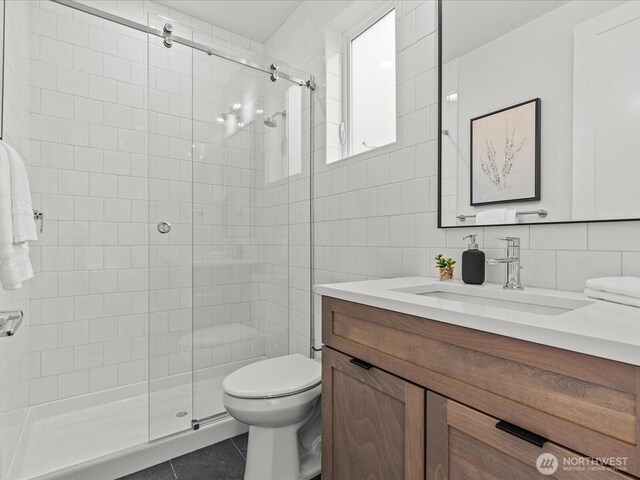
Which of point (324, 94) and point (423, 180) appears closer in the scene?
point (423, 180)

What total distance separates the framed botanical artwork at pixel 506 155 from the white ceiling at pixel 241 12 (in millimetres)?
1818

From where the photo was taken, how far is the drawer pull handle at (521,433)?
66cm

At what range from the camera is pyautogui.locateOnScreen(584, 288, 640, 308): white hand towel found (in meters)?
0.78

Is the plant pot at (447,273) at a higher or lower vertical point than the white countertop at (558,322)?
higher

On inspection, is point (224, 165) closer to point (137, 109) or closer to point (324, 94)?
point (324, 94)

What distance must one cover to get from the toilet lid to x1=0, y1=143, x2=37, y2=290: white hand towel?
2.92 ft

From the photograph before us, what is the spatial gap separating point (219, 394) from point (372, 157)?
5.05ft

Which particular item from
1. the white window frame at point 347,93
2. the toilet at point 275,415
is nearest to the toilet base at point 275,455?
the toilet at point 275,415

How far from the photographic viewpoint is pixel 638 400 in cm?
54

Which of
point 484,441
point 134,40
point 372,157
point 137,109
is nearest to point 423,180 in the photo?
point 372,157

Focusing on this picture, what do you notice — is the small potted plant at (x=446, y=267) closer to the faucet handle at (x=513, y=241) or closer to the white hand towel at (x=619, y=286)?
the faucet handle at (x=513, y=241)

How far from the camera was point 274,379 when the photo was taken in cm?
157

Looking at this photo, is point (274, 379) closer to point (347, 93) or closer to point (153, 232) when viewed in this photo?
point (153, 232)

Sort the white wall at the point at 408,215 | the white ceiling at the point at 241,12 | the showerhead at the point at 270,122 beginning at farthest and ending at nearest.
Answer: the white ceiling at the point at 241,12
the showerhead at the point at 270,122
the white wall at the point at 408,215
